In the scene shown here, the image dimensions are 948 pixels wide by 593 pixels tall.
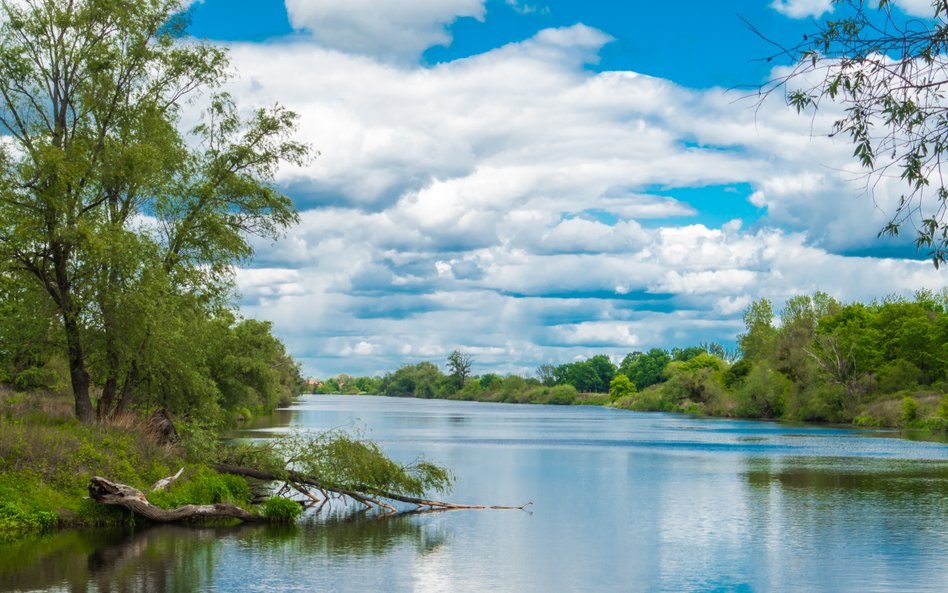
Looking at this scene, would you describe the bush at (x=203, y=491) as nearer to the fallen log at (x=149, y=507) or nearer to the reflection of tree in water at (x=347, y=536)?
the fallen log at (x=149, y=507)

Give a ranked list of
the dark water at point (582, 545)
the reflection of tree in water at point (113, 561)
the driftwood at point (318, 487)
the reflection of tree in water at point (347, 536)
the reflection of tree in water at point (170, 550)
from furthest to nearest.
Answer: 1. the driftwood at point (318, 487)
2. the reflection of tree in water at point (347, 536)
3. the dark water at point (582, 545)
4. the reflection of tree in water at point (170, 550)
5. the reflection of tree in water at point (113, 561)

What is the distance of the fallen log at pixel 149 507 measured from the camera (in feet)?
87.6

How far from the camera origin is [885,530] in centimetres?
2995

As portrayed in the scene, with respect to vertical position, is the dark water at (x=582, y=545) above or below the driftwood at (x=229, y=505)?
below

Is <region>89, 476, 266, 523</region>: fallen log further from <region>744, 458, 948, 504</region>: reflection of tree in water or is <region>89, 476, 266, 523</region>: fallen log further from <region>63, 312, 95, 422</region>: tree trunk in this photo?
<region>744, 458, 948, 504</region>: reflection of tree in water

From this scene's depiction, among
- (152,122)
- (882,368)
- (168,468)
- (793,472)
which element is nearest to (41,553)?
(168,468)

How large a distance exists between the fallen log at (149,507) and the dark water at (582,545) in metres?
0.62

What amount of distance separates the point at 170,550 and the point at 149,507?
3.41 m

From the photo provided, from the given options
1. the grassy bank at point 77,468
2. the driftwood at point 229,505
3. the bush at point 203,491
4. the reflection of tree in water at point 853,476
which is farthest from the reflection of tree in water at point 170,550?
Result: the reflection of tree in water at point 853,476

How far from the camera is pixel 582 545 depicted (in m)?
27.7

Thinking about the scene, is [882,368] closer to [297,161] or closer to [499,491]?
[499,491]

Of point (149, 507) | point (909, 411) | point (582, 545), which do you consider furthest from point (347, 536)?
point (909, 411)

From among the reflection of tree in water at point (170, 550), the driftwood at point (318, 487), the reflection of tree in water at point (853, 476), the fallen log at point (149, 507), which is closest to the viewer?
the reflection of tree in water at point (170, 550)

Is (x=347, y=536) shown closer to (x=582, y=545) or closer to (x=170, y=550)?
(x=170, y=550)
